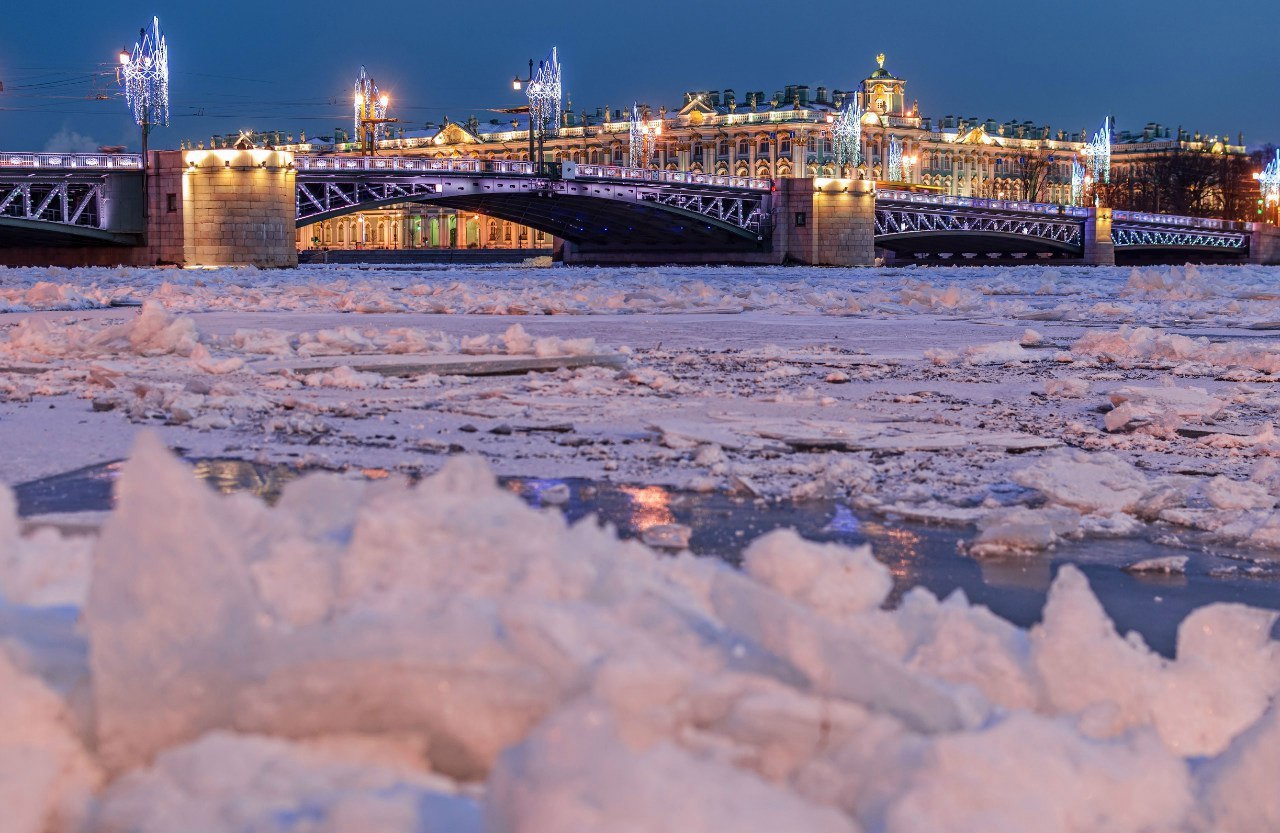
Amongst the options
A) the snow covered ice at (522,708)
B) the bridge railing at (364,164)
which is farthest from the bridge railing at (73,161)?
the snow covered ice at (522,708)

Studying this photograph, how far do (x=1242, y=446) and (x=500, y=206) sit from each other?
46895 millimetres

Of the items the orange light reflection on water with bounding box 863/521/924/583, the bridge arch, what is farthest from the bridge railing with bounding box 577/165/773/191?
A: the orange light reflection on water with bounding box 863/521/924/583

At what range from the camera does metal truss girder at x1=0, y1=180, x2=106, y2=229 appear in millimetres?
37062

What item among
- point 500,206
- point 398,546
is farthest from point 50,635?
point 500,206

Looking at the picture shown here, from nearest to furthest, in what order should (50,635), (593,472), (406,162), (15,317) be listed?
(50,635) → (593,472) → (15,317) → (406,162)

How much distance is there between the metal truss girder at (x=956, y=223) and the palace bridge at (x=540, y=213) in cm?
9

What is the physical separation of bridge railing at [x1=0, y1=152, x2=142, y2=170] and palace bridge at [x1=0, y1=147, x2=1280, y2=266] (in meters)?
0.05

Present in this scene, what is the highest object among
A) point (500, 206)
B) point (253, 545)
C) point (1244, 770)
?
point (500, 206)

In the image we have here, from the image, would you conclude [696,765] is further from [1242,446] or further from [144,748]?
[1242,446]

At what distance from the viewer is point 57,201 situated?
44844mm

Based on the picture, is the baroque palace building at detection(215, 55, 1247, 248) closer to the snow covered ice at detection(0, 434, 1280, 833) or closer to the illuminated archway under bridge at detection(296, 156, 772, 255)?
the illuminated archway under bridge at detection(296, 156, 772, 255)

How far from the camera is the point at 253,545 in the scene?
69.7 inches

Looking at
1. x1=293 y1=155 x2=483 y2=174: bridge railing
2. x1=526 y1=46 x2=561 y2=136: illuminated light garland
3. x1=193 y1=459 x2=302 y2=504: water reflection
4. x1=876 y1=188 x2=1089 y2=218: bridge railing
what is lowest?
x1=193 y1=459 x2=302 y2=504: water reflection

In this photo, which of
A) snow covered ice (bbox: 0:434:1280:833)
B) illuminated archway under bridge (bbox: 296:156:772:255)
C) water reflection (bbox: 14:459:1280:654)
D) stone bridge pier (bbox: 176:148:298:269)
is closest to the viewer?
snow covered ice (bbox: 0:434:1280:833)
